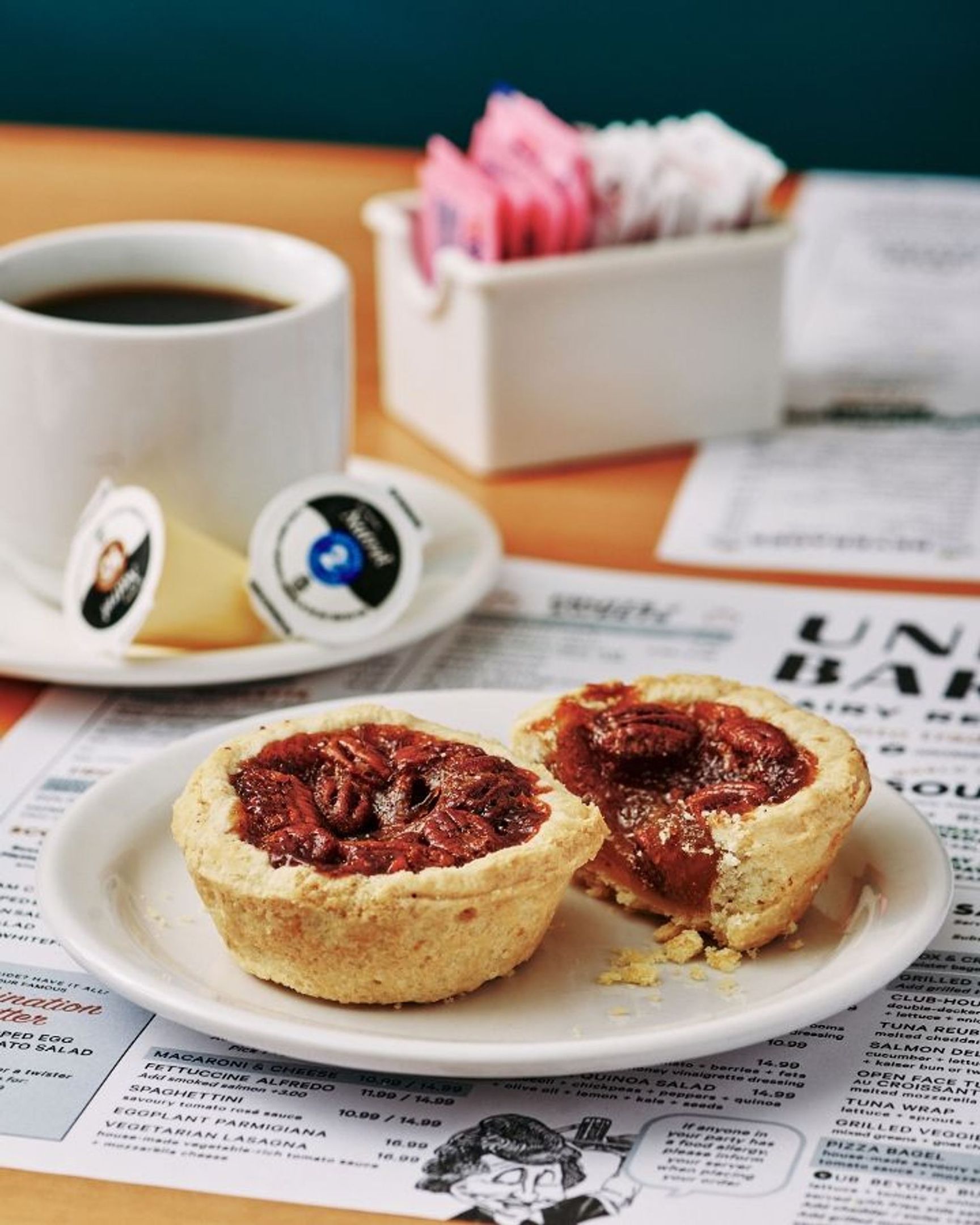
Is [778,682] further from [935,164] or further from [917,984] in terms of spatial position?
[935,164]

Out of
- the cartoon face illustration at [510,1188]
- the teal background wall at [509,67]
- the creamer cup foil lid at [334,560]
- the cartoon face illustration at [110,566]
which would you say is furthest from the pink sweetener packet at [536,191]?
the teal background wall at [509,67]

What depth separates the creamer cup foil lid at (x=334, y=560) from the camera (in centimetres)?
106

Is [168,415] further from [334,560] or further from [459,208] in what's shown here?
[459,208]

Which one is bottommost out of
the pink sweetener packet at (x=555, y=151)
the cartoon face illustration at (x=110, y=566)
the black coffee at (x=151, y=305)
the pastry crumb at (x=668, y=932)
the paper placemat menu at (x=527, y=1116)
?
the paper placemat menu at (x=527, y=1116)

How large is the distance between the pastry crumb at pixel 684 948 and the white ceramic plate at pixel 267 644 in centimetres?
34

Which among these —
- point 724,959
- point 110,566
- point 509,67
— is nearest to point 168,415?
point 110,566

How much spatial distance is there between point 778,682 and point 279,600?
30 cm

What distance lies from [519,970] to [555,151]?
78 cm

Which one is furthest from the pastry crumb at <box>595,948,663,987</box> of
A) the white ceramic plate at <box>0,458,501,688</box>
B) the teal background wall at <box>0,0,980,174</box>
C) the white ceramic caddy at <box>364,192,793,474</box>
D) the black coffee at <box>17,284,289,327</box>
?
the teal background wall at <box>0,0,980,174</box>

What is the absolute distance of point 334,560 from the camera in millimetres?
1077

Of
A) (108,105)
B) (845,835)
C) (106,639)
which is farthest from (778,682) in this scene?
(108,105)

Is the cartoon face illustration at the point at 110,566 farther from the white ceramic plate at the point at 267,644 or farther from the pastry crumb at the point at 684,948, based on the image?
the pastry crumb at the point at 684,948

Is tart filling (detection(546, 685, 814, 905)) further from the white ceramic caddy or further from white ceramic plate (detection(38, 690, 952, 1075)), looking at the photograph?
the white ceramic caddy

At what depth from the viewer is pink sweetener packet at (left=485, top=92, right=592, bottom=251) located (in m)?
1.36
